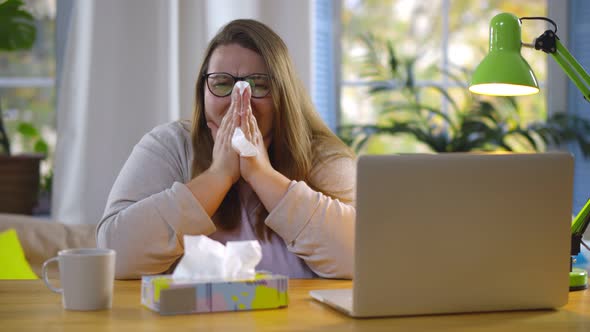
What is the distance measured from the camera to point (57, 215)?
Answer: 2889 millimetres

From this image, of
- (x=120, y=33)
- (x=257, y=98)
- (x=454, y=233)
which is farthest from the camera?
(x=120, y=33)

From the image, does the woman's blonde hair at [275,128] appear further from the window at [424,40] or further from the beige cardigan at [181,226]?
the window at [424,40]

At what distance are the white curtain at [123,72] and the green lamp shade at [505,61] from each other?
1571 millimetres

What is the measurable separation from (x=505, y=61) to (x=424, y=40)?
2.33 m

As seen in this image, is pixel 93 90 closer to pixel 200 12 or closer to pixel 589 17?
pixel 200 12

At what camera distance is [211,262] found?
1.09m

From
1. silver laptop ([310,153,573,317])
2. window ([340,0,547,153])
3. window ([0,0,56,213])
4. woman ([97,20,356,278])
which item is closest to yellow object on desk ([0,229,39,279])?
woman ([97,20,356,278])

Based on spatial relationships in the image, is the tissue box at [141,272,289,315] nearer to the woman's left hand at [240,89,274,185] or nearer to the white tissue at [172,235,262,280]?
the white tissue at [172,235,262,280]

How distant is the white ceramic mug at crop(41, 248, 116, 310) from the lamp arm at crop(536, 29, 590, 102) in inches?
29.3

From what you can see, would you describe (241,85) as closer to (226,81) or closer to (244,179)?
(226,81)

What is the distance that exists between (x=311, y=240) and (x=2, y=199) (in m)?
1.80

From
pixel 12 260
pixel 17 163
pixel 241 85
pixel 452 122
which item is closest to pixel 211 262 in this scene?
pixel 241 85

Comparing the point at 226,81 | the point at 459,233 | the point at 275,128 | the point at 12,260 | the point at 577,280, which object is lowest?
the point at 12,260

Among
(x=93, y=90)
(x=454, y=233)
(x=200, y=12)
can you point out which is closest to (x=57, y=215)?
(x=93, y=90)
